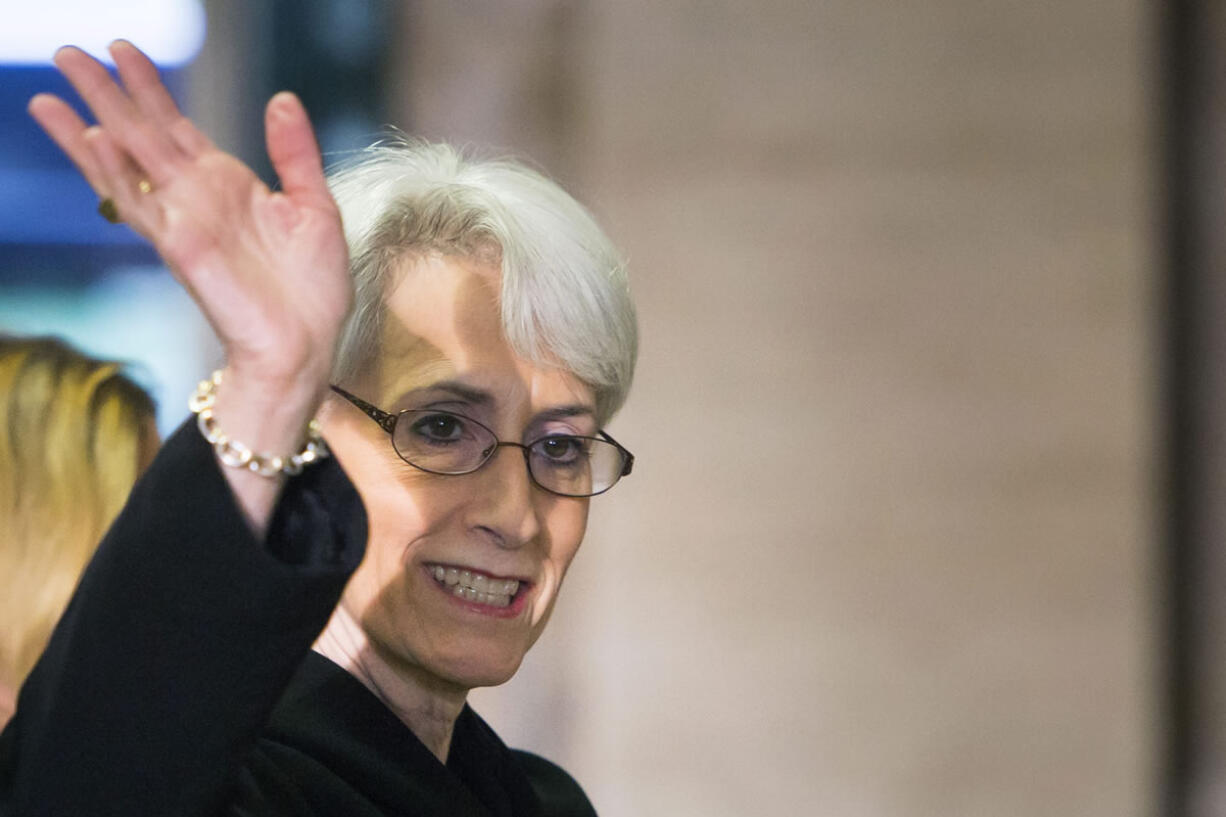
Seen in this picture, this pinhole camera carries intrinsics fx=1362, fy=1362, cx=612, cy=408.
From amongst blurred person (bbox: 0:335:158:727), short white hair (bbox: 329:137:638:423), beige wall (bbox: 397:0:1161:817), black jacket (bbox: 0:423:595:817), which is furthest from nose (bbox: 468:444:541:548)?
beige wall (bbox: 397:0:1161:817)

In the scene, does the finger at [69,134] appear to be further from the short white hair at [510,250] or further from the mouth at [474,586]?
the mouth at [474,586]

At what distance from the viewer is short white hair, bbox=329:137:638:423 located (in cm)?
146

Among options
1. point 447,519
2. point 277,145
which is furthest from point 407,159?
point 277,145

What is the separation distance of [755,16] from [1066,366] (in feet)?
4.55

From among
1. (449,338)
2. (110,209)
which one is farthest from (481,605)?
(110,209)

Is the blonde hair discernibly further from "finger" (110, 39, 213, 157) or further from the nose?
"finger" (110, 39, 213, 157)

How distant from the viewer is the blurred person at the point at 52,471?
2041 mm

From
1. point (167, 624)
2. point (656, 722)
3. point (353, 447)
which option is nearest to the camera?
point (167, 624)

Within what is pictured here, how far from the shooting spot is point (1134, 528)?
3.97 meters

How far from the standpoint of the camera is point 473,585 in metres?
1.47

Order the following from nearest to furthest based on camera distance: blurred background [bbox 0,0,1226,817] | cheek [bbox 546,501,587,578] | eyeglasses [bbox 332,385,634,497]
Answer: eyeglasses [bbox 332,385,634,497] < cheek [bbox 546,501,587,578] < blurred background [bbox 0,0,1226,817]

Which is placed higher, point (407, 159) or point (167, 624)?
point (407, 159)

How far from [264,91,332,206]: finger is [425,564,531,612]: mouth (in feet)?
2.07

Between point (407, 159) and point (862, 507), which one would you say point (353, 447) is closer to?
point (407, 159)
